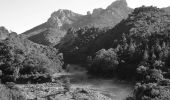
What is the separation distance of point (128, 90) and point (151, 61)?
42.3ft

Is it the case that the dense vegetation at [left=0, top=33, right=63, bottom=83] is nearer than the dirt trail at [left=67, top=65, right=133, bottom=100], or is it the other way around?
the dirt trail at [left=67, top=65, right=133, bottom=100]

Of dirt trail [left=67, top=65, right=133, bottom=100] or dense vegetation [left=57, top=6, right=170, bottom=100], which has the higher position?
dense vegetation [left=57, top=6, right=170, bottom=100]

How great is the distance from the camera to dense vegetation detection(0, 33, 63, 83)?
91.3 m

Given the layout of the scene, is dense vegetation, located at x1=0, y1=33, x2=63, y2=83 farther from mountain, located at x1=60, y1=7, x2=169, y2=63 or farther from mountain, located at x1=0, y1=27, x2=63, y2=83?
mountain, located at x1=60, y1=7, x2=169, y2=63

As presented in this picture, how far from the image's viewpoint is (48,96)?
7156 centimetres

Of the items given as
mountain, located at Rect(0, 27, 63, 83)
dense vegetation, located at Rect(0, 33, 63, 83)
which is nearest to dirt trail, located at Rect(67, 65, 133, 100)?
dense vegetation, located at Rect(0, 33, 63, 83)

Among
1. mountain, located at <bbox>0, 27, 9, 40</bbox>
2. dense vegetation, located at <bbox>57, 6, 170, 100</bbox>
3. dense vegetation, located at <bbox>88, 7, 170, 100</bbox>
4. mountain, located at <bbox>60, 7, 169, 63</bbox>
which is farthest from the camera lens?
mountain, located at <bbox>0, 27, 9, 40</bbox>

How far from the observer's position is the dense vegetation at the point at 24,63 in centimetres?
9131

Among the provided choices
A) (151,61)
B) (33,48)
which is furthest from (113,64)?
(33,48)

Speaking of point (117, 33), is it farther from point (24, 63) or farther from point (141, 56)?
point (24, 63)

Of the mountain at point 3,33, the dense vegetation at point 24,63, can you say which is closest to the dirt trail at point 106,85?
the dense vegetation at point 24,63

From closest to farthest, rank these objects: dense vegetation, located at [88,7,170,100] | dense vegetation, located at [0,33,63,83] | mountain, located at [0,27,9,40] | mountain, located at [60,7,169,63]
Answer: dense vegetation, located at [88,7,170,100] < dense vegetation, located at [0,33,63,83] < mountain, located at [60,7,169,63] < mountain, located at [0,27,9,40]

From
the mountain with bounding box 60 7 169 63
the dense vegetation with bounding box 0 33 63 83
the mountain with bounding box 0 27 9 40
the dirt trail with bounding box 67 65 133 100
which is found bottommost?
the dirt trail with bounding box 67 65 133 100

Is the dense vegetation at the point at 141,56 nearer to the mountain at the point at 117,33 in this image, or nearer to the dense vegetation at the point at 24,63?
the mountain at the point at 117,33
